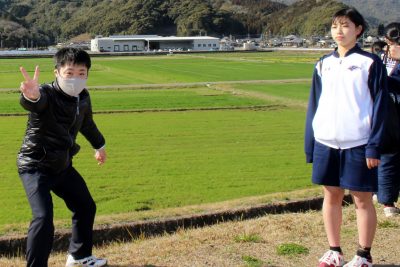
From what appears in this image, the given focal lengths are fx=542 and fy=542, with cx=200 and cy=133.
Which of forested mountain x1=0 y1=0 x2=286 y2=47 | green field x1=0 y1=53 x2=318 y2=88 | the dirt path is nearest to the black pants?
the dirt path

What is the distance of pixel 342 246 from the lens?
4.24 m

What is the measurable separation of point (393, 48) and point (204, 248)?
2.41 m

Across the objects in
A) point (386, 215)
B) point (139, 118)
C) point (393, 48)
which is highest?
point (393, 48)

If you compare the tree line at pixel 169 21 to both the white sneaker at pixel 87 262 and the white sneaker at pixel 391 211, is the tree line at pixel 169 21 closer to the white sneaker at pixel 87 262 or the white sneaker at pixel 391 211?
the white sneaker at pixel 391 211

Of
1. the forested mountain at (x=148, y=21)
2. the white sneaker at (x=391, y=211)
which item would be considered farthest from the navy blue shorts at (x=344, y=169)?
the forested mountain at (x=148, y=21)

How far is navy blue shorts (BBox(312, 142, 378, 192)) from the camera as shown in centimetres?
358

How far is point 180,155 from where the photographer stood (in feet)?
34.8

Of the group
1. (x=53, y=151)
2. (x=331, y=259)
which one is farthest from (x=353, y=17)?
(x=53, y=151)

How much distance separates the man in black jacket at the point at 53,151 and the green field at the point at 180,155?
2042 millimetres

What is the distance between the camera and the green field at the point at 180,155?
7.53 metres

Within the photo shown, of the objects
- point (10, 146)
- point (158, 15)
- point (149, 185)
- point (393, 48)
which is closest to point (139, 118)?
point (10, 146)

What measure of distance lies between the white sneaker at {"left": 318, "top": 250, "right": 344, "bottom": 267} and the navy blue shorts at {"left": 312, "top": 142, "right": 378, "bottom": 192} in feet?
1.60

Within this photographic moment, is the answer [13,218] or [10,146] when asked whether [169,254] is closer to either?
[13,218]

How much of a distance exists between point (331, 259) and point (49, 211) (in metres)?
1.94
